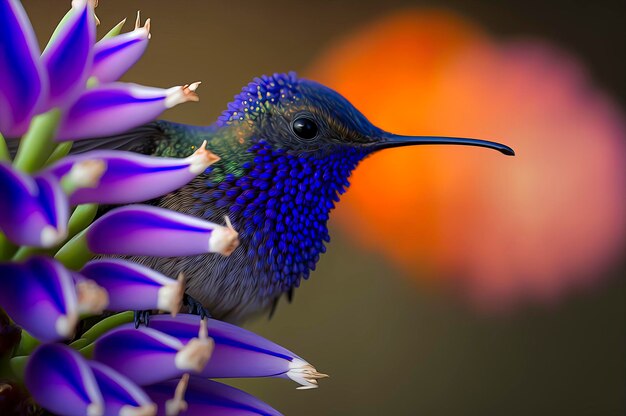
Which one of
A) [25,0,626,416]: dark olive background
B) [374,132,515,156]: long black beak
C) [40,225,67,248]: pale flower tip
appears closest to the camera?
[40,225,67,248]: pale flower tip

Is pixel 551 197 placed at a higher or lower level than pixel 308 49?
lower

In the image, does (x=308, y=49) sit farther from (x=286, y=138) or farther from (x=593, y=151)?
(x=286, y=138)

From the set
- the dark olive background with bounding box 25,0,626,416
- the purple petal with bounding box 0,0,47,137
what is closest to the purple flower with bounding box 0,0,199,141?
the purple petal with bounding box 0,0,47,137

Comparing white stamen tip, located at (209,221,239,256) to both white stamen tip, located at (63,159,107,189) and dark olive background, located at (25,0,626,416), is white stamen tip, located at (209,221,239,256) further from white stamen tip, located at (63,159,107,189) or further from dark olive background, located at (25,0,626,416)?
dark olive background, located at (25,0,626,416)

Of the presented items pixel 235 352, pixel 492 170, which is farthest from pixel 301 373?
pixel 492 170

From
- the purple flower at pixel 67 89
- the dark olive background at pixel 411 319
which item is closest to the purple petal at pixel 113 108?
the purple flower at pixel 67 89

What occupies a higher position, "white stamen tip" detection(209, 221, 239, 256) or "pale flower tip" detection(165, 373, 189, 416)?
"white stamen tip" detection(209, 221, 239, 256)

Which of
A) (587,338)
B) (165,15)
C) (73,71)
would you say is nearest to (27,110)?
(73,71)
